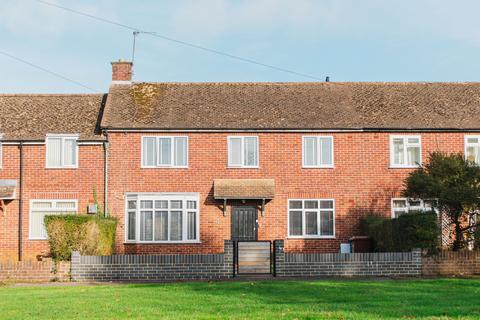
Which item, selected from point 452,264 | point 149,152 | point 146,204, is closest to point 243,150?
point 149,152

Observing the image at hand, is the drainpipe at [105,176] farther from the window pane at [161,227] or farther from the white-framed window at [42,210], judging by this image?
the window pane at [161,227]

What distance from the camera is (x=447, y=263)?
2208 cm

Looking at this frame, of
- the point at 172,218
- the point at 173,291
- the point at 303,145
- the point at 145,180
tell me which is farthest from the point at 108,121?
the point at 173,291

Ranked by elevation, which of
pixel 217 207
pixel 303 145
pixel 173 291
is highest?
pixel 303 145

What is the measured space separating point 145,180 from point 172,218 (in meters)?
1.90

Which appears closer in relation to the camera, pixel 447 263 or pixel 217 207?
pixel 447 263

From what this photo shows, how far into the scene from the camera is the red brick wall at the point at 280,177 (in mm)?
28906

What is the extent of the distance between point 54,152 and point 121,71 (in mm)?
5622

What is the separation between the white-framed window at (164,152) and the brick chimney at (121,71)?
476 cm

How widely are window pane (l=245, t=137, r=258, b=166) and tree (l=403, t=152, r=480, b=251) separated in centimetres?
741

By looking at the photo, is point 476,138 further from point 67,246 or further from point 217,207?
point 67,246

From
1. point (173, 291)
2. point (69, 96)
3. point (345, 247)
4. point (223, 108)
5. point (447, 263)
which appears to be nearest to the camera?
point (173, 291)

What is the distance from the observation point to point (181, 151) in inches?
1156

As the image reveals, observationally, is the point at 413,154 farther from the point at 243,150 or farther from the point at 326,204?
the point at 243,150
